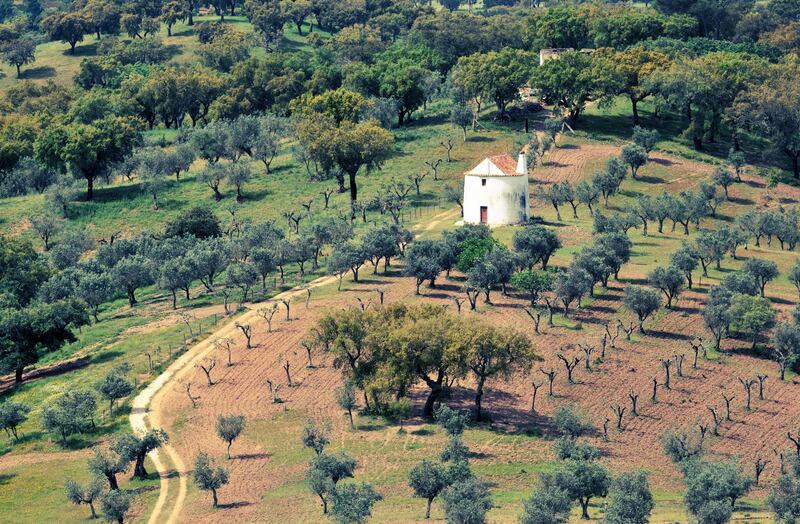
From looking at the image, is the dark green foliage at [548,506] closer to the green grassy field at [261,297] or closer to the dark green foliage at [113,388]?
the green grassy field at [261,297]

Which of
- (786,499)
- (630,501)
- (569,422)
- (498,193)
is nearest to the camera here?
(630,501)

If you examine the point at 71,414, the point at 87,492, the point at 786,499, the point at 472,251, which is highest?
the point at 472,251

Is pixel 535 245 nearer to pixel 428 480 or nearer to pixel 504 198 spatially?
pixel 504 198

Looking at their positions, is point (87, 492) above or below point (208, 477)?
below

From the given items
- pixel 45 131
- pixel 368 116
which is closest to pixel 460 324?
pixel 368 116

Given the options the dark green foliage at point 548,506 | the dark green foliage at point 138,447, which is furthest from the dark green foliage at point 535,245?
the dark green foliage at point 548,506

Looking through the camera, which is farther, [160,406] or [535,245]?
[535,245]

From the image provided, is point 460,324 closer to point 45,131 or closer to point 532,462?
point 532,462

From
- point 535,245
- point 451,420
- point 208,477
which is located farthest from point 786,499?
point 535,245
